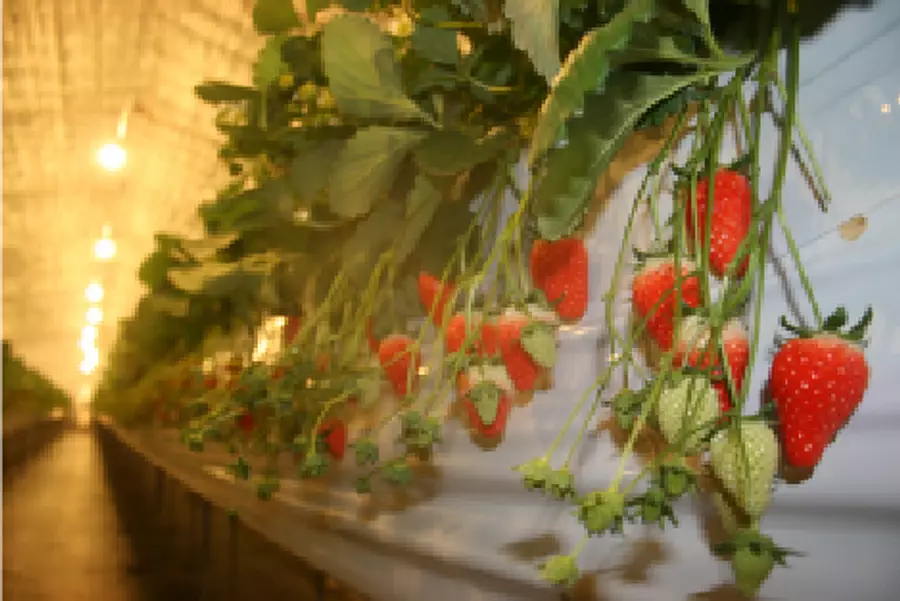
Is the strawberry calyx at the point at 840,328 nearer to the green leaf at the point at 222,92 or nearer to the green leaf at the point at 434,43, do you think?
the green leaf at the point at 434,43

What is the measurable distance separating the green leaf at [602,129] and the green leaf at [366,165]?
0.19 m

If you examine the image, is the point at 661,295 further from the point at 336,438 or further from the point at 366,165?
the point at 336,438

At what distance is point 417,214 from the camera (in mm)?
668

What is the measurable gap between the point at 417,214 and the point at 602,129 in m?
0.27

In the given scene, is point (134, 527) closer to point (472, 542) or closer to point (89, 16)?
point (472, 542)

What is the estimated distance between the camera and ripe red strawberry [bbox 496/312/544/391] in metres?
0.57

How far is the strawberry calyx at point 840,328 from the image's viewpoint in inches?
15.2

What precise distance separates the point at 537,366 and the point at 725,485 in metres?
0.21

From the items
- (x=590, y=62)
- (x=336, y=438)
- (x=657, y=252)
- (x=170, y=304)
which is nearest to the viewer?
(x=590, y=62)

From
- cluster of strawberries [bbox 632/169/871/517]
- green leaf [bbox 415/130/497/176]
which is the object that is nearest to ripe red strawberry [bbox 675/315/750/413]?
cluster of strawberries [bbox 632/169/871/517]

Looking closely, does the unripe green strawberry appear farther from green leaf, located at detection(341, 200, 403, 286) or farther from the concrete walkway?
the concrete walkway

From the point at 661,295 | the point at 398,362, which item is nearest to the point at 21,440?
the point at 398,362

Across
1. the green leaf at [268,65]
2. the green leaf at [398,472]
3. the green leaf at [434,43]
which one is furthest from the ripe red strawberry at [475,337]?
the green leaf at [268,65]

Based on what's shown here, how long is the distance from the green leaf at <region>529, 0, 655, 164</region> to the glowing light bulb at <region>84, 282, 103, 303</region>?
58 centimetres
